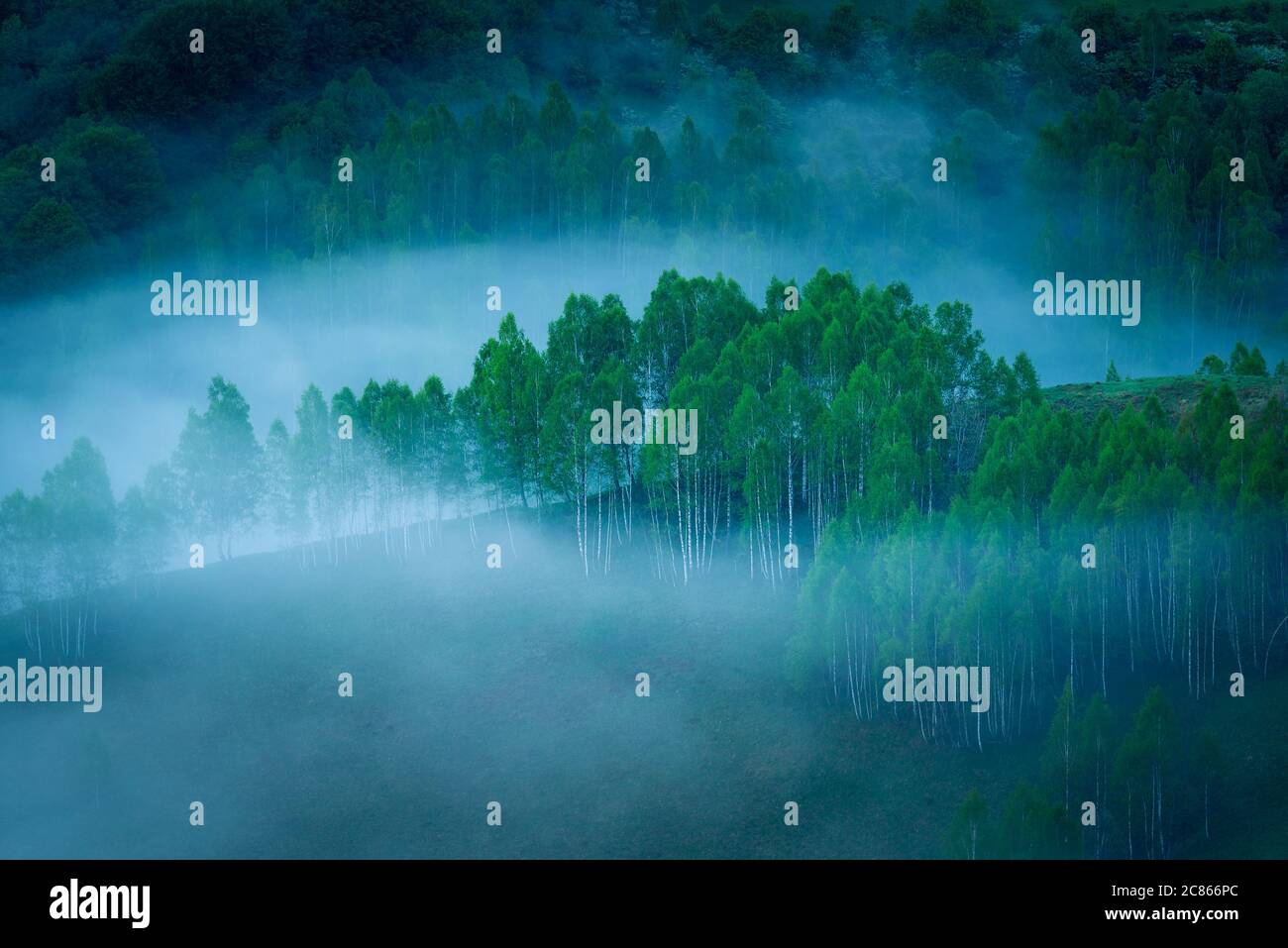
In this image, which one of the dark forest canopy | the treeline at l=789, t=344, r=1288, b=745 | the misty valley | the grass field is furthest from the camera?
the dark forest canopy

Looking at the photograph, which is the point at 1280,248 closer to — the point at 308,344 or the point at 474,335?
the point at 474,335

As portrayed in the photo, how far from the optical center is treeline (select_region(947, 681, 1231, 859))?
76.5m

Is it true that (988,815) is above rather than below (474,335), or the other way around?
below

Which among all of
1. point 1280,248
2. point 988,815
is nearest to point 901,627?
point 988,815

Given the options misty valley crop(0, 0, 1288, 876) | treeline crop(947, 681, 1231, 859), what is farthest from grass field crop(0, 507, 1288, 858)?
treeline crop(947, 681, 1231, 859)

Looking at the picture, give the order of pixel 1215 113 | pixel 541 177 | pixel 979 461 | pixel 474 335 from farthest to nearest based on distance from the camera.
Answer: pixel 1215 113, pixel 541 177, pixel 474 335, pixel 979 461

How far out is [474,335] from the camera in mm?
151875

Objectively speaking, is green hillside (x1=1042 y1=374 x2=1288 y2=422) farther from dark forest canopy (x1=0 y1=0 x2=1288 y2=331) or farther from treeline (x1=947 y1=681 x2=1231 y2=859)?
dark forest canopy (x1=0 y1=0 x2=1288 y2=331)

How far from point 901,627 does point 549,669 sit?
729 inches

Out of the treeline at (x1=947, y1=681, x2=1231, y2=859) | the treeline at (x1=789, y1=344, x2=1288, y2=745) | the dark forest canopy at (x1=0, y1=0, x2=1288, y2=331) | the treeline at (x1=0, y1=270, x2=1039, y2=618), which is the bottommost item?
the treeline at (x1=947, y1=681, x2=1231, y2=859)

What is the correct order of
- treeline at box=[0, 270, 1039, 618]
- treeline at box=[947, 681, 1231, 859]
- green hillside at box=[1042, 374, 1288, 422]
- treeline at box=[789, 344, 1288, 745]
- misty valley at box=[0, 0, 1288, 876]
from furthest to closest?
1. green hillside at box=[1042, 374, 1288, 422]
2. treeline at box=[0, 270, 1039, 618]
3. treeline at box=[789, 344, 1288, 745]
4. misty valley at box=[0, 0, 1288, 876]
5. treeline at box=[947, 681, 1231, 859]

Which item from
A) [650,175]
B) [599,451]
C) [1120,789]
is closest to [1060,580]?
[1120,789]

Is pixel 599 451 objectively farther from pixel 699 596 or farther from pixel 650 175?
pixel 650 175
